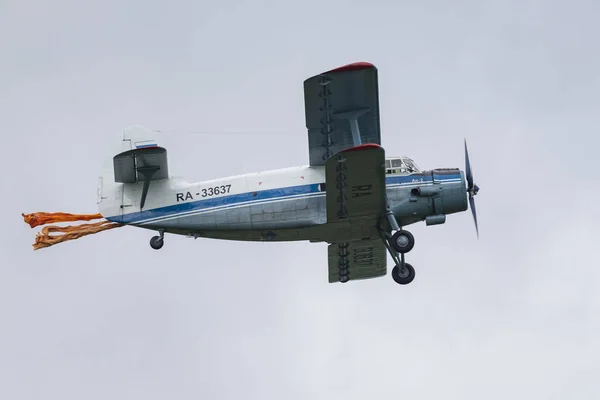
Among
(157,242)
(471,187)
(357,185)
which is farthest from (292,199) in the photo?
(471,187)

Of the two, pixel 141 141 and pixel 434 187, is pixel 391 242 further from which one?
pixel 141 141

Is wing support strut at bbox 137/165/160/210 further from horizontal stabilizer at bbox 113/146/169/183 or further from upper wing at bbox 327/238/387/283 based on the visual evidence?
upper wing at bbox 327/238/387/283

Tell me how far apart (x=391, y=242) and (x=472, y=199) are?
2310 millimetres

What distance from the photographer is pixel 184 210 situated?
82.1 feet

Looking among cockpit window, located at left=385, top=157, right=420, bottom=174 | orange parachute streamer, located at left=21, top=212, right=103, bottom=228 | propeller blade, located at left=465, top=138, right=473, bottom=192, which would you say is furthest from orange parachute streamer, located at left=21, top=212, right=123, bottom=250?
propeller blade, located at left=465, top=138, right=473, bottom=192

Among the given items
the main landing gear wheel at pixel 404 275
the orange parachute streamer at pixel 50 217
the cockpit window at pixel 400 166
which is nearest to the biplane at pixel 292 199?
the cockpit window at pixel 400 166

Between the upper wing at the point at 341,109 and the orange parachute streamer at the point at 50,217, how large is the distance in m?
5.27

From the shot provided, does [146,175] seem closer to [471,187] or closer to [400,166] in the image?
[400,166]

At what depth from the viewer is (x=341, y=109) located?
79.4ft

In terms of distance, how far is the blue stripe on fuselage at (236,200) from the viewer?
24922 millimetres

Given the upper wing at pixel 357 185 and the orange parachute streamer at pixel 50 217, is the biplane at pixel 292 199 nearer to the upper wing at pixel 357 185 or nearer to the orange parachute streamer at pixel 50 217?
the upper wing at pixel 357 185

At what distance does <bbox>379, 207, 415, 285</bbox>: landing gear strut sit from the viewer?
81.0ft

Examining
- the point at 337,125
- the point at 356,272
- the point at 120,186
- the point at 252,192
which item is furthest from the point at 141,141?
the point at 356,272

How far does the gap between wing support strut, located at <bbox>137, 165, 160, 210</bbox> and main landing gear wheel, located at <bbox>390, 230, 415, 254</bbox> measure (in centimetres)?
539
